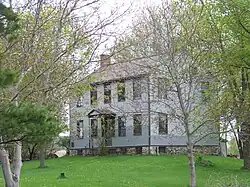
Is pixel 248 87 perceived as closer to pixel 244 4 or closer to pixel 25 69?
pixel 244 4

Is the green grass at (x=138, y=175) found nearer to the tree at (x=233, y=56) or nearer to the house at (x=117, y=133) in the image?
the house at (x=117, y=133)

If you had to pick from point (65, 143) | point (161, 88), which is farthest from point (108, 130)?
point (161, 88)

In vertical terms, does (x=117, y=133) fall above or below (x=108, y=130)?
below

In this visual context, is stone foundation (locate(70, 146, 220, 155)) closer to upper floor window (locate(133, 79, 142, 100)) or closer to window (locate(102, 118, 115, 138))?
window (locate(102, 118, 115, 138))

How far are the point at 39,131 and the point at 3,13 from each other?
2182 millimetres

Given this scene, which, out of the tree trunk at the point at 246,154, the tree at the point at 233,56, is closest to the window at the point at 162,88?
the tree at the point at 233,56

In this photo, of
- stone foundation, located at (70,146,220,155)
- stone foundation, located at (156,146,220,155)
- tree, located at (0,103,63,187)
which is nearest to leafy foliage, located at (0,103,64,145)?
tree, located at (0,103,63,187)

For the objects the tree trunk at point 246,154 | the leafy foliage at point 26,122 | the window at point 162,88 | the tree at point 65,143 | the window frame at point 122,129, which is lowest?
the tree trunk at point 246,154

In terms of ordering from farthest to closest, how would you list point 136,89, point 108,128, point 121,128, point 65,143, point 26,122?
point 65,143 < point 108,128 < point 121,128 < point 136,89 < point 26,122

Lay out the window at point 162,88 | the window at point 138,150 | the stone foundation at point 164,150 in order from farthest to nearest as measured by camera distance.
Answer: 1. the window at point 138,150
2. the stone foundation at point 164,150
3. the window at point 162,88

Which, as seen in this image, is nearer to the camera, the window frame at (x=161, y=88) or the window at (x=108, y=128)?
the window frame at (x=161, y=88)

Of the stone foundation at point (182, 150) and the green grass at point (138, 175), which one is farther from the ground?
the stone foundation at point (182, 150)

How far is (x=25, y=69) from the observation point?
10.1 meters

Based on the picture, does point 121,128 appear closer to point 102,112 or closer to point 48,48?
point 102,112
